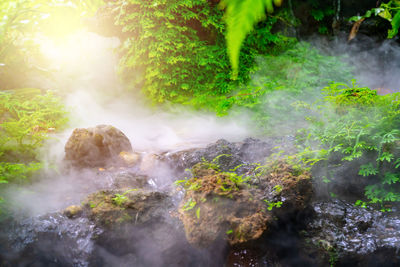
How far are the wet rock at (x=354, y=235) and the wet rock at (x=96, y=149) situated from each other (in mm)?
3068

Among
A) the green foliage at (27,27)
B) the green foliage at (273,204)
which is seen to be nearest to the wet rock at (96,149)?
the green foliage at (273,204)

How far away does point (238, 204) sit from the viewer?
7.04 feet

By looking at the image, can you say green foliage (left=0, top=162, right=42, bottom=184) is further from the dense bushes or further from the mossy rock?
the mossy rock

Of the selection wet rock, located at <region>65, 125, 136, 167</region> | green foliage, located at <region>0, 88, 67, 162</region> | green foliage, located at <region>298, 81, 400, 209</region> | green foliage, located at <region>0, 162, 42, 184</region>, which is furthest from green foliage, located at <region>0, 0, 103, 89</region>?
green foliage, located at <region>298, 81, 400, 209</region>

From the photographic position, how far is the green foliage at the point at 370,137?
92.2 inches

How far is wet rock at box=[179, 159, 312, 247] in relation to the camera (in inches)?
80.7

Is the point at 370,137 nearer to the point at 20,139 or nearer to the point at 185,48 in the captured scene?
the point at 20,139

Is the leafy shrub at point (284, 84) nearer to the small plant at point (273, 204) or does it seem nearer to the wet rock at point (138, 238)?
the small plant at point (273, 204)

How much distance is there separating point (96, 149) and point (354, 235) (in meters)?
3.85

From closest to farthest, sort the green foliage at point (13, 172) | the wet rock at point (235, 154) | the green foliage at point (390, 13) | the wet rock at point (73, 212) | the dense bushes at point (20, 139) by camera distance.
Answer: the green foliage at point (390, 13) → the wet rock at point (73, 212) → the green foliage at point (13, 172) → the dense bushes at point (20, 139) → the wet rock at point (235, 154)

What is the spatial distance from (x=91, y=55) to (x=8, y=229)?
1010 centimetres

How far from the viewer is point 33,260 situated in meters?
2.33

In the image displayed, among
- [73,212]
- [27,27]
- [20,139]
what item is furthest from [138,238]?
[27,27]

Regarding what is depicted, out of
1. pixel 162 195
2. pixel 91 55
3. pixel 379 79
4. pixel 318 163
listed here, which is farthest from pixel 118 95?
pixel 379 79
